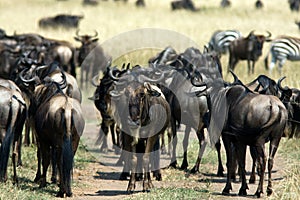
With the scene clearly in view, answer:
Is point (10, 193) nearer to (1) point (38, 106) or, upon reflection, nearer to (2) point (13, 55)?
(1) point (38, 106)

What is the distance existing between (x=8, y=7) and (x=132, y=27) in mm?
14082

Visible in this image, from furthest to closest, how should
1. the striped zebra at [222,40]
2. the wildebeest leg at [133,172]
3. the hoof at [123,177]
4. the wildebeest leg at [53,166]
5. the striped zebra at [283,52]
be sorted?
the striped zebra at [222,40] < the striped zebra at [283,52] < the hoof at [123,177] < the wildebeest leg at [53,166] < the wildebeest leg at [133,172]

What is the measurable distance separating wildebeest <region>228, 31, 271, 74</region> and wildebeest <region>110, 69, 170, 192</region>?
620 inches

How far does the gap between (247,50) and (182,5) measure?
23387 millimetres

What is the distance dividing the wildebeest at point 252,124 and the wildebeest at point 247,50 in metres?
16.2

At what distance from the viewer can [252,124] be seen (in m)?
9.70

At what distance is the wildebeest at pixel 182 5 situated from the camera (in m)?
49.2

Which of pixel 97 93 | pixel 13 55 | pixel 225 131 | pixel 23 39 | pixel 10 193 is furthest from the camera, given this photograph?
pixel 23 39

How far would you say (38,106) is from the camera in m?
11.0

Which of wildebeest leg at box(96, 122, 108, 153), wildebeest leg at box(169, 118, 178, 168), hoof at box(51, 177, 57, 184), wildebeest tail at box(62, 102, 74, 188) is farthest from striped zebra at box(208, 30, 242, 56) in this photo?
wildebeest tail at box(62, 102, 74, 188)

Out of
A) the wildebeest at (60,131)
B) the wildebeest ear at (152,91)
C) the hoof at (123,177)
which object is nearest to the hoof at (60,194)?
the wildebeest at (60,131)

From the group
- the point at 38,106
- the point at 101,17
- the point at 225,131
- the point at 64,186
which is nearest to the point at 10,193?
the point at 64,186

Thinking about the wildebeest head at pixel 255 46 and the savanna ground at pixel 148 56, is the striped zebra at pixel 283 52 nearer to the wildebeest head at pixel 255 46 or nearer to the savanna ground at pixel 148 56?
the savanna ground at pixel 148 56

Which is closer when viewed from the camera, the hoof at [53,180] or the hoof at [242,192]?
the hoof at [242,192]
